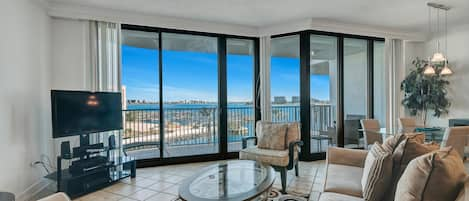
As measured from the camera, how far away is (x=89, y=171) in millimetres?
3488

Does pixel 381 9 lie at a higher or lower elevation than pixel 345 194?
higher

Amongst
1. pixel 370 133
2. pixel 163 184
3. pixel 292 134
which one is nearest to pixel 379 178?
pixel 292 134

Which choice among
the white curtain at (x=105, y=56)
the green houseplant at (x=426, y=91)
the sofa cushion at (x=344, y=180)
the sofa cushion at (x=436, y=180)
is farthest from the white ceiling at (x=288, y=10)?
the sofa cushion at (x=436, y=180)

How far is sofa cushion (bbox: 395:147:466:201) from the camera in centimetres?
137

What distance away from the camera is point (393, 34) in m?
5.62

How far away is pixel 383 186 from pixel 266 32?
395 cm

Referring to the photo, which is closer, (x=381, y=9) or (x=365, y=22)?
(x=381, y=9)

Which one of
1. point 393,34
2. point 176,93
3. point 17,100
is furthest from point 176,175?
point 393,34

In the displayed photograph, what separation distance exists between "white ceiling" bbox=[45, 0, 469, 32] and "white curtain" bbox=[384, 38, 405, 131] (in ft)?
2.35

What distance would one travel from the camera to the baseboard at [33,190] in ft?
10.6

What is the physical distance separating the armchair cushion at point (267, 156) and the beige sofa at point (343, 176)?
713mm

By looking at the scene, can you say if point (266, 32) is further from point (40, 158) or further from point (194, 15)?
point (40, 158)

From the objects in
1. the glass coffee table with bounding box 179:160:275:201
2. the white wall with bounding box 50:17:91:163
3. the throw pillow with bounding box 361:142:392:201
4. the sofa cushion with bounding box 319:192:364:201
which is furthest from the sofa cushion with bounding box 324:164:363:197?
the white wall with bounding box 50:17:91:163

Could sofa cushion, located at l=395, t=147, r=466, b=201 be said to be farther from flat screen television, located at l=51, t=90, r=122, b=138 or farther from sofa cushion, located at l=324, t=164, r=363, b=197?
flat screen television, located at l=51, t=90, r=122, b=138
